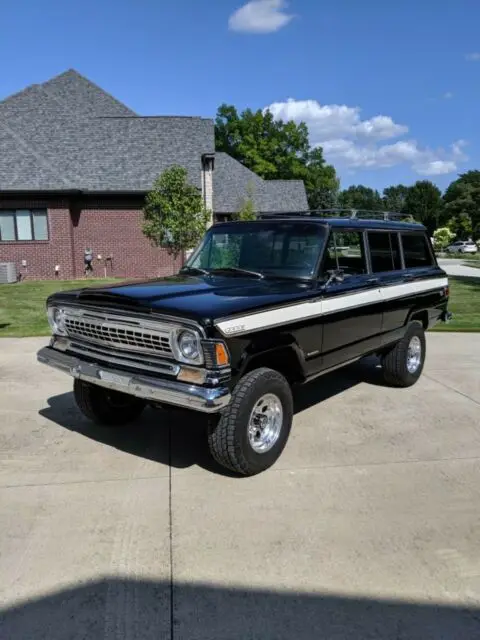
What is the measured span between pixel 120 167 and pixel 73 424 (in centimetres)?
1910

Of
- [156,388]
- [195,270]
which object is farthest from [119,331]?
[195,270]

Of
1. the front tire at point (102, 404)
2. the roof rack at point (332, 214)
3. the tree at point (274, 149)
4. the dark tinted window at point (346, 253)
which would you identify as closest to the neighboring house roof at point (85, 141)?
the roof rack at point (332, 214)

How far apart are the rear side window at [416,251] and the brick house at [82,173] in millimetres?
16280

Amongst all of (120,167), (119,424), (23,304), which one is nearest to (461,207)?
(120,167)

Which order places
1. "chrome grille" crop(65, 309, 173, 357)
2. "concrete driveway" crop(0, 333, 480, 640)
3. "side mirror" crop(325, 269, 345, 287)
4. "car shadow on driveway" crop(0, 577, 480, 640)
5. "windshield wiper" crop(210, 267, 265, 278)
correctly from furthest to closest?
"windshield wiper" crop(210, 267, 265, 278) → "side mirror" crop(325, 269, 345, 287) → "chrome grille" crop(65, 309, 173, 357) → "concrete driveway" crop(0, 333, 480, 640) → "car shadow on driveway" crop(0, 577, 480, 640)

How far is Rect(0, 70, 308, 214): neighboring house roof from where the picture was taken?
21.7 meters

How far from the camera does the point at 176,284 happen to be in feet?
15.5

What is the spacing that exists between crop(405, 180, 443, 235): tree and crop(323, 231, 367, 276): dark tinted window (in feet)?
349

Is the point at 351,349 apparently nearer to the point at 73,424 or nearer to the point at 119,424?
the point at 119,424

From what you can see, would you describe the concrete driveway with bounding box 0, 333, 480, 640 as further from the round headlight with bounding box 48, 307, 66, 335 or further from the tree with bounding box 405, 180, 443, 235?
the tree with bounding box 405, 180, 443, 235

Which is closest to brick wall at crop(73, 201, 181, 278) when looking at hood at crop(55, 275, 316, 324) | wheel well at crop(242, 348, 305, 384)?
hood at crop(55, 275, 316, 324)

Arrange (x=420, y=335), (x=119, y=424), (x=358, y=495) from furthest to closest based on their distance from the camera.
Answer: (x=420, y=335) < (x=119, y=424) < (x=358, y=495)

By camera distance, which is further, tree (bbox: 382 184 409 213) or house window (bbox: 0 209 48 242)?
tree (bbox: 382 184 409 213)

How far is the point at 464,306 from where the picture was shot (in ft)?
47.4
